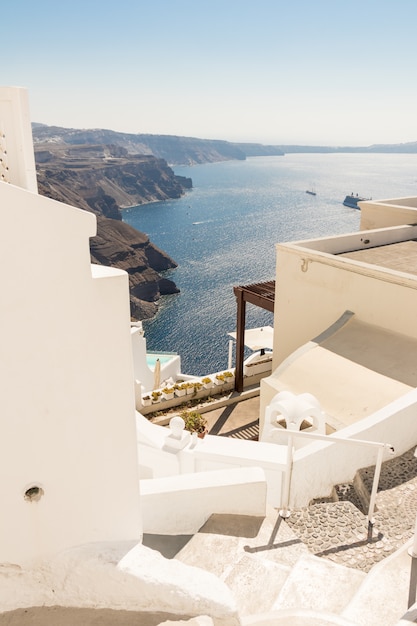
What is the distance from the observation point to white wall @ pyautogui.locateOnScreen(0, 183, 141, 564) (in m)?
4.28

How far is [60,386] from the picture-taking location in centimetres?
477

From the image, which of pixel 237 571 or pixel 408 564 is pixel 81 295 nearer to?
pixel 237 571

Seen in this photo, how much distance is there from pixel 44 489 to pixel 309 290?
12.6 m

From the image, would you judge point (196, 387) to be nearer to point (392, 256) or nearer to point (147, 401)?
point (147, 401)

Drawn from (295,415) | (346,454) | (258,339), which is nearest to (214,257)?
(258,339)

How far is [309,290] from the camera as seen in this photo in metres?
16.2

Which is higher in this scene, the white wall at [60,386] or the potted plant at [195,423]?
the white wall at [60,386]

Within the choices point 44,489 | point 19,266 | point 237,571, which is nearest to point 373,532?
point 237,571

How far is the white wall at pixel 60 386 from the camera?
4.28 m

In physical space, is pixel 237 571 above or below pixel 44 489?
below

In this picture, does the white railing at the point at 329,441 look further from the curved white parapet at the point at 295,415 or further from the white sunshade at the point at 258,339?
the white sunshade at the point at 258,339

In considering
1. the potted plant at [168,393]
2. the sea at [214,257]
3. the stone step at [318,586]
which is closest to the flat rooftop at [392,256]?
the potted plant at [168,393]

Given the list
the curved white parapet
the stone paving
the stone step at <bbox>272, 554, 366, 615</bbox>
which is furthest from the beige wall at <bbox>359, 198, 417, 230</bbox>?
the stone step at <bbox>272, 554, 366, 615</bbox>

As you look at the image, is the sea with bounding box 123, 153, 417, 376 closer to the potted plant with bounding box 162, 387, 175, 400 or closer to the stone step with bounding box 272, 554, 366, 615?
the potted plant with bounding box 162, 387, 175, 400
